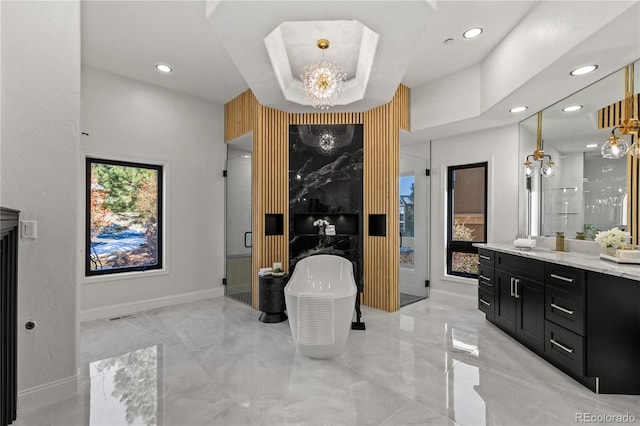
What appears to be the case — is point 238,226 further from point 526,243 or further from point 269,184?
point 526,243

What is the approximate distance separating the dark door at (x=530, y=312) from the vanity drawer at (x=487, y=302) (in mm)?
474

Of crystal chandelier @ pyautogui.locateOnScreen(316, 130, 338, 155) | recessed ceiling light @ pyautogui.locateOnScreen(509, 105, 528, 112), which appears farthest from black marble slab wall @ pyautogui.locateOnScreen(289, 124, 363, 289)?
recessed ceiling light @ pyautogui.locateOnScreen(509, 105, 528, 112)

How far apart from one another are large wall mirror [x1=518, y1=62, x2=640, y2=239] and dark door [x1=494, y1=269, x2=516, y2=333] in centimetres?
88

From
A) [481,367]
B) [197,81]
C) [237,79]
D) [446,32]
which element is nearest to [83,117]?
[197,81]

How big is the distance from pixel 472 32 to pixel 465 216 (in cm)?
270

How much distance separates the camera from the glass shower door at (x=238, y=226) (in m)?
4.93

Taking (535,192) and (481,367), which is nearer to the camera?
(481,367)

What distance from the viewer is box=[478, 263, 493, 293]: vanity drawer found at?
375cm

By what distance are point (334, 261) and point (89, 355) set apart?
282cm

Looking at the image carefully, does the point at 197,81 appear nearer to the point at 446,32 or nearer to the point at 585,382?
the point at 446,32

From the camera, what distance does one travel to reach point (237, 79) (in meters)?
4.40

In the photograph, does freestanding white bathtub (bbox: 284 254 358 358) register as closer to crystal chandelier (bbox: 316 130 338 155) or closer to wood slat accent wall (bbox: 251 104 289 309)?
wood slat accent wall (bbox: 251 104 289 309)

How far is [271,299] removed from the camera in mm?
3947

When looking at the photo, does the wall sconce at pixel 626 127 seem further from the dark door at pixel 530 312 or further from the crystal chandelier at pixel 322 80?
the crystal chandelier at pixel 322 80
